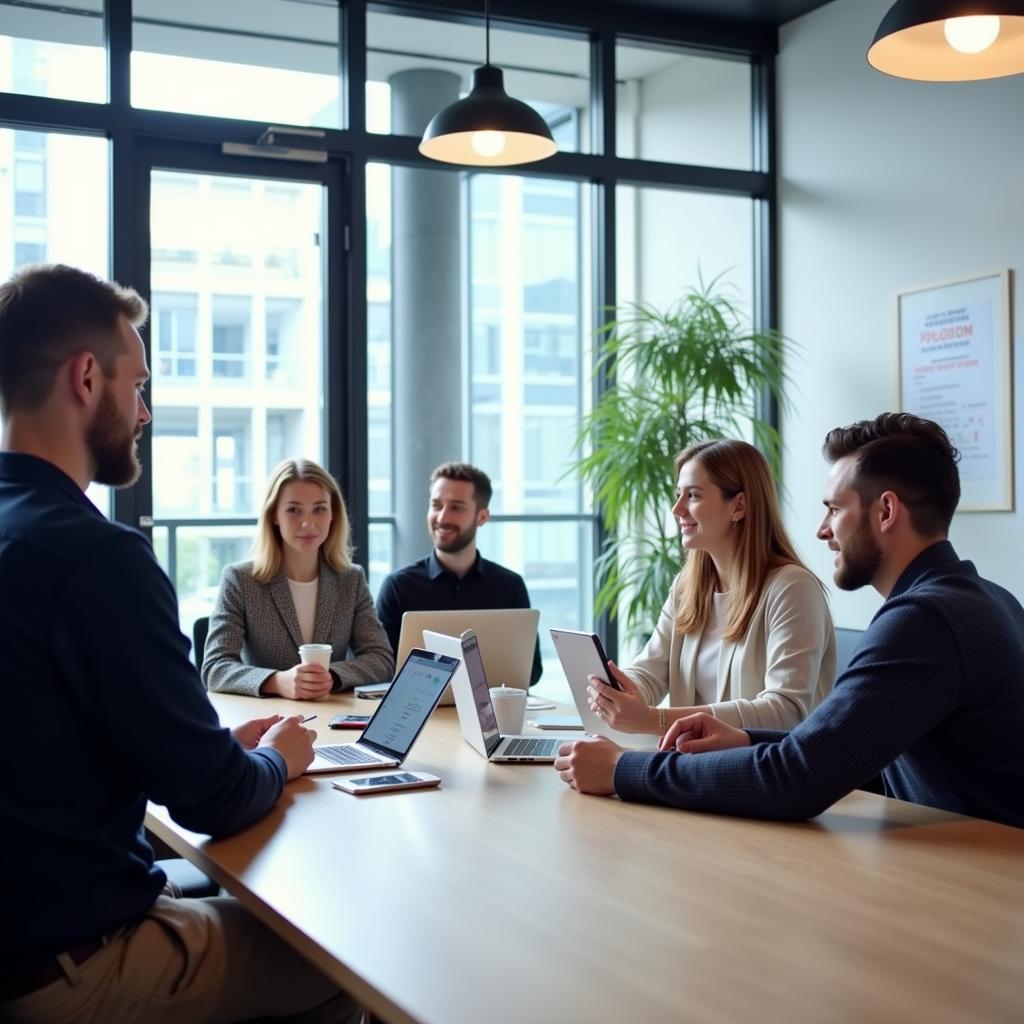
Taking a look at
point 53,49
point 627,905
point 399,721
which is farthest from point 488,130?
point 627,905

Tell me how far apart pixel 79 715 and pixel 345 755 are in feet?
3.05

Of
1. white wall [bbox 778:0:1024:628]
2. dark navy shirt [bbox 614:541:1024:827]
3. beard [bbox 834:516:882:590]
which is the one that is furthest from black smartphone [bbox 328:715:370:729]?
white wall [bbox 778:0:1024:628]

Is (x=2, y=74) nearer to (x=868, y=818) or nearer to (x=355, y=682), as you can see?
(x=355, y=682)

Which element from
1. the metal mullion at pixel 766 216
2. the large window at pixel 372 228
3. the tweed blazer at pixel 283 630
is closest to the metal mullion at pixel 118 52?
the large window at pixel 372 228

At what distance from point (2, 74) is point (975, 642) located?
3.92 metres

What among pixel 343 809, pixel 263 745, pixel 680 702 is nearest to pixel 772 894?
pixel 343 809

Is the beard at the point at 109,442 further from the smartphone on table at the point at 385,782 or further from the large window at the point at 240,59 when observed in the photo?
the large window at the point at 240,59

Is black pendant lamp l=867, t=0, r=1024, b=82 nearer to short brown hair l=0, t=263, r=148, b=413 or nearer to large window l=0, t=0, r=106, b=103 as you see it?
short brown hair l=0, t=263, r=148, b=413

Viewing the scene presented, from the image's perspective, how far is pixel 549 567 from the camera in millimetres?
5531

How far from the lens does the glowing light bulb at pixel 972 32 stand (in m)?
2.59

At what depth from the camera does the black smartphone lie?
9.34 ft

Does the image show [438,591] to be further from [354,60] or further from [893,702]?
[893,702]

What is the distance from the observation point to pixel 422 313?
523 centimetres

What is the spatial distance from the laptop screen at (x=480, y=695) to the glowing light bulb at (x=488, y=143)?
5.44ft
